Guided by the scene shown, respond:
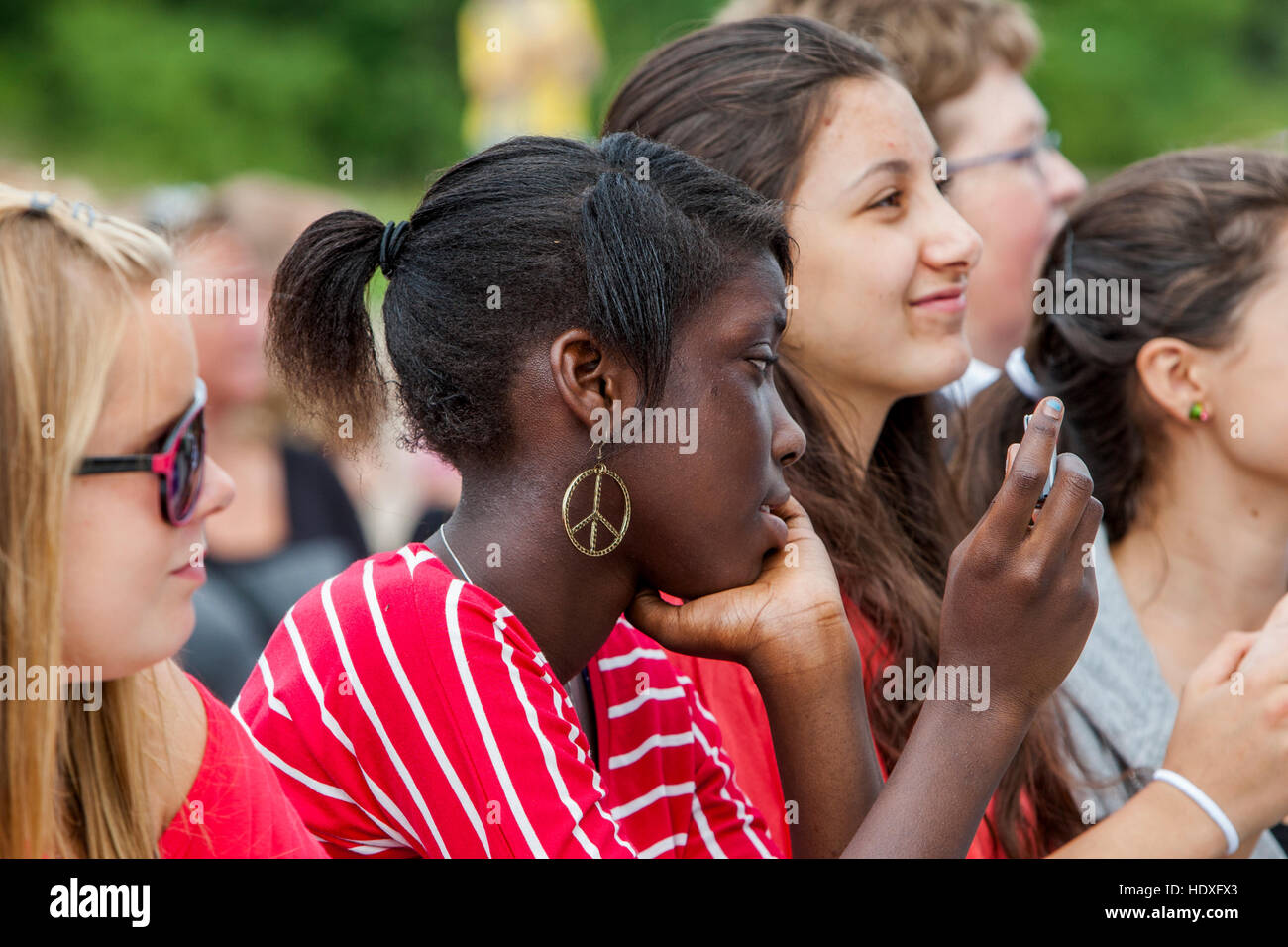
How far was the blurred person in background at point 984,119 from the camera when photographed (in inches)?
113

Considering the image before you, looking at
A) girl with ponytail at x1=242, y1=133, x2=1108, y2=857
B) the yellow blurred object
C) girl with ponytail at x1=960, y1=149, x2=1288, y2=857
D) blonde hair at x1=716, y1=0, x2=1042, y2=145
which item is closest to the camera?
girl with ponytail at x1=242, y1=133, x2=1108, y2=857

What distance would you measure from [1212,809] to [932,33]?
1.78m

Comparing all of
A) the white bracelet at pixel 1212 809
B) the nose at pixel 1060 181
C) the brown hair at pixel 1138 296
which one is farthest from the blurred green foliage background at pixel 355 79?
the white bracelet at pixel 1212 809

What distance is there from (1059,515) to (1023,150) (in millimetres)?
1866

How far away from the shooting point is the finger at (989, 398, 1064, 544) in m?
1.55

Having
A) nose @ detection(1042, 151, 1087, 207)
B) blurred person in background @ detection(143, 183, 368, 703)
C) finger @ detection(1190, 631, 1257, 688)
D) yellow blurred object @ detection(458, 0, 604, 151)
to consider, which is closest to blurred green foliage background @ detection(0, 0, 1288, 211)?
yellow blurred object @ detection(458, 0, 604, 151)

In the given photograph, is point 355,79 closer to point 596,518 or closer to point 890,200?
point 890,200

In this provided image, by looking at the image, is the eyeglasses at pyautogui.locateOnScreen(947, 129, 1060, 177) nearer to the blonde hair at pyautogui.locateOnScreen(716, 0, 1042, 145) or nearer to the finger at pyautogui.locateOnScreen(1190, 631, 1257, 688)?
the blonde hair at pyautogui.locateOnScreen(716, 0, 1042, 145)

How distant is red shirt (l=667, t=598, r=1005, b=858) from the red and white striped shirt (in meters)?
0.27

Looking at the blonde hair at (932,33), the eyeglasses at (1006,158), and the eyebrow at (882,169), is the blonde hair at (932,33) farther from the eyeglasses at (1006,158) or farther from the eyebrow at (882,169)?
the eyebrow at (882,169)

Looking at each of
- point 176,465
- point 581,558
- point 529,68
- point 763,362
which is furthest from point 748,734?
point 529,68
